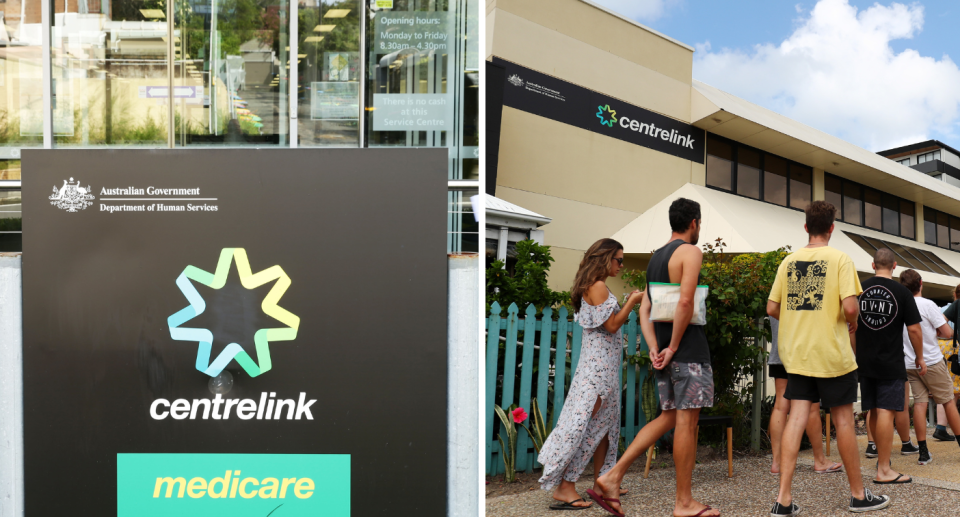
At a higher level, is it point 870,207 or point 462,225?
point 870,207

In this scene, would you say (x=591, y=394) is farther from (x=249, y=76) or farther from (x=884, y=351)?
(x=249, y=76)

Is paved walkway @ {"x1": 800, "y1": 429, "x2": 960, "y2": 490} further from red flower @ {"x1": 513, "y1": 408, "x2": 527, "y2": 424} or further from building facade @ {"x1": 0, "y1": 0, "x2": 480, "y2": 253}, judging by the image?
Answer: building facade @ {"x1": 0, "y1": 0, "x2": 480, "y2": 253}

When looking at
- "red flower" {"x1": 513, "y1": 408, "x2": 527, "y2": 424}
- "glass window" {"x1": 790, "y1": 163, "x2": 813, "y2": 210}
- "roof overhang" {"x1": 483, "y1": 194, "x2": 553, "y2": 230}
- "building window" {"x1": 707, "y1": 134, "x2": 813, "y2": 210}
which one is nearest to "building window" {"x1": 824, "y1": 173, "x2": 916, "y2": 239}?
"glass window" {"x1": 790, "y1": 163, "x2": 813, "y2": 210}

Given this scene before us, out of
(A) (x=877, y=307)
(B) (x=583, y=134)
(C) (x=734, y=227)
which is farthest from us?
(B) (x=583, y=134)

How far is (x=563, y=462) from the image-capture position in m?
4.01

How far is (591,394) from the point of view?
4059 mm

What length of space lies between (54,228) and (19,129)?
84cm

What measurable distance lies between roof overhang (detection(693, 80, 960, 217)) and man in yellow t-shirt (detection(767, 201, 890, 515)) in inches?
448

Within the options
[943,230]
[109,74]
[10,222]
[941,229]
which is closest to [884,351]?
[109,74]

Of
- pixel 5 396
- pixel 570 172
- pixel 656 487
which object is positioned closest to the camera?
pixel 5 396

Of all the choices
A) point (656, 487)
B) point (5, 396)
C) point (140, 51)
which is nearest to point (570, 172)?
point (656, 487)

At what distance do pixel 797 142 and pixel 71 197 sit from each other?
16465 millimetres

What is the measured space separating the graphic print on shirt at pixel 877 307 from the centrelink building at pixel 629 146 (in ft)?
18.3

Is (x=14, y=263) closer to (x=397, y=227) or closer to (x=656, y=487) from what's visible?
(x=397, y=227)
